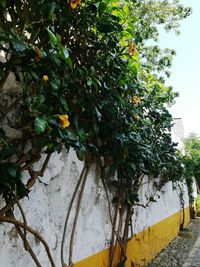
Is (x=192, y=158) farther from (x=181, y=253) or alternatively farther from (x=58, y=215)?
(x=58, y=215)

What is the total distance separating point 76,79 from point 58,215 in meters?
1.21

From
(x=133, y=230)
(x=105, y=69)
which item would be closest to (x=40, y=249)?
(x=105, y=69)

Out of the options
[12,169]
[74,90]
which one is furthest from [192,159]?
[12,169]

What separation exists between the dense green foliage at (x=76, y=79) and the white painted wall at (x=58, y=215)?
28cm

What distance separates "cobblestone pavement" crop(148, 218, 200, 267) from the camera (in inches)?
224

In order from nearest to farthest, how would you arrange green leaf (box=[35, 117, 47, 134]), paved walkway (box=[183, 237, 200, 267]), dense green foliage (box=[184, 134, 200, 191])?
green leaf (box=[35, 117, 47, 134]) → paved walkway (box=[183, 237, 200, 267]) → dense green foliage (box=[184, 134, 200, 191])

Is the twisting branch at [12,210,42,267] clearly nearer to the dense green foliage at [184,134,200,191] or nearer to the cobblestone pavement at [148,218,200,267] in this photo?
the cobblestone pavement at [148,218,200,267]

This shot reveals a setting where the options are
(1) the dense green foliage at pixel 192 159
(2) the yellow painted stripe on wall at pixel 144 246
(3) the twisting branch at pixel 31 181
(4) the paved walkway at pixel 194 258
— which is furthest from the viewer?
(1) the dense green foliage at pixel 192 159

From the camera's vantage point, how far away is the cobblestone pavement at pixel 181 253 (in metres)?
5.68

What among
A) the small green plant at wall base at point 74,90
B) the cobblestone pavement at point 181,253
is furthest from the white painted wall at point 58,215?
the cobblestone pavement at point 181,253

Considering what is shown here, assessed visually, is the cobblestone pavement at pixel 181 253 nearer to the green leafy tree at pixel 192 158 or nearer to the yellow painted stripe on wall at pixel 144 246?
the yellow painted stripe on wall at pixel 144 246

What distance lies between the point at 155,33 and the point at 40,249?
984 cm

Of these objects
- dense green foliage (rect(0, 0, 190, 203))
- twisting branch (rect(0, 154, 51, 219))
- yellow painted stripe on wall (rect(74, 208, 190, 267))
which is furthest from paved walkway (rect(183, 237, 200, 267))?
twisting branch (rect(0, 154, 51, 219))

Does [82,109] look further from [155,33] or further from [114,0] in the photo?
[155,33]
